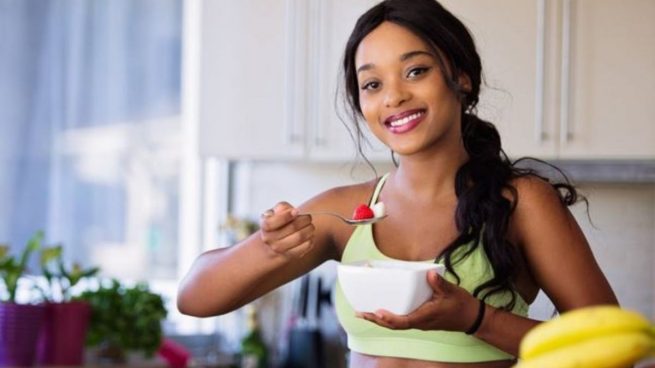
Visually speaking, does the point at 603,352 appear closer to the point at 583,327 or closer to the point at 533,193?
the point at 583,327

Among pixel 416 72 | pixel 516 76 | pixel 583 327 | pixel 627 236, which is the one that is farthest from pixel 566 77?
pixel 583 327

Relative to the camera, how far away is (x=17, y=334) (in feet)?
10.2

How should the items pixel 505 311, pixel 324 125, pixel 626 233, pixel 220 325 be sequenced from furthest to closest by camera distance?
pixel 220 325 → pixel 324 125 → pixel 626 233 → pixel 505 311

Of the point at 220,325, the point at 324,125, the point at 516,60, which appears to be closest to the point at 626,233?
the point at 516,60

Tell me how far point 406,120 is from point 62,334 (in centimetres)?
183

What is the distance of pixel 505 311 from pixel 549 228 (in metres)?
0.14

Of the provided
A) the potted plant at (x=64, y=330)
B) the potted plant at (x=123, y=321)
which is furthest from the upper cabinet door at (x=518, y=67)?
the potted plant at (x=64, y=330)

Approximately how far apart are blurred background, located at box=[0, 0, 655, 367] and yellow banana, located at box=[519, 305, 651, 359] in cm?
190

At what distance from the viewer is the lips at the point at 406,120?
1.60 metres

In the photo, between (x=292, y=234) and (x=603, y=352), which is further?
(x=292, y=234)

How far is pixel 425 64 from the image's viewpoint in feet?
5.33

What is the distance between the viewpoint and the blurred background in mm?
2961

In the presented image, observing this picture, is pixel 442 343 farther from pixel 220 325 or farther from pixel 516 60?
pixel 220 325

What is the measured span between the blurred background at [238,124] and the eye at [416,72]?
1.19 meters
